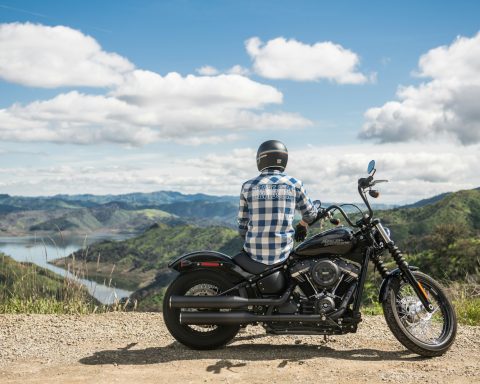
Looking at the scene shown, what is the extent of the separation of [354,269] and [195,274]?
2.00m

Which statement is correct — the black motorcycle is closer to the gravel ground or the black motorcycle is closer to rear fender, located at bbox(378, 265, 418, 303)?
rear fender, located at bbox(378, 265, 418, 303)

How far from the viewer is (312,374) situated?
211 inches

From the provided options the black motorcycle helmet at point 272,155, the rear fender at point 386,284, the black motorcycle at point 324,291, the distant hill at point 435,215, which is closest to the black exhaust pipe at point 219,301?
the black motorcycle at point 324,291

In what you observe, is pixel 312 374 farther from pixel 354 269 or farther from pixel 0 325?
pixel 0 325

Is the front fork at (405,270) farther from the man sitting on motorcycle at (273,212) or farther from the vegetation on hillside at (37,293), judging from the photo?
the vegetation on hillside at (37,293)

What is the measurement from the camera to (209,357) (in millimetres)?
6066

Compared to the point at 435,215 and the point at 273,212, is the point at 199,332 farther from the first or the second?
the point at 435,215

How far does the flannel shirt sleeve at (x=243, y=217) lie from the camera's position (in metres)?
6.40

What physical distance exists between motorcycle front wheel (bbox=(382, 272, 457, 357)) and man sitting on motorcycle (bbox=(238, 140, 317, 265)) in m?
1.37

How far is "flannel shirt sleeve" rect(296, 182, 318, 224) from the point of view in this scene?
6.22 meters

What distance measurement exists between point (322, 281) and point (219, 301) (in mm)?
1286

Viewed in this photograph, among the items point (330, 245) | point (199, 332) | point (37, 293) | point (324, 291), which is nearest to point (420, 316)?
point (324, 291)

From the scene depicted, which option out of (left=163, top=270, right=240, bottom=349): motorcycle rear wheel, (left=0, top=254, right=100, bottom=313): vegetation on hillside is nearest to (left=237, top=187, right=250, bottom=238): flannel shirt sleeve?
(left=163, top=270, right=240, bottom=349): motorcycle rear wheel

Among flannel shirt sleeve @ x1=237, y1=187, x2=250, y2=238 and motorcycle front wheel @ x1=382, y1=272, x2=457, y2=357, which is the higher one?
flannel shirt sleeve @ x1=237, y1=187, x2=250, y2=238
